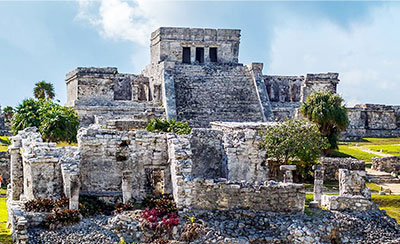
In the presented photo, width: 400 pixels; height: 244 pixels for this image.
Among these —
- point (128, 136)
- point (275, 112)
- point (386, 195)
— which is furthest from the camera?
point (275, 112)

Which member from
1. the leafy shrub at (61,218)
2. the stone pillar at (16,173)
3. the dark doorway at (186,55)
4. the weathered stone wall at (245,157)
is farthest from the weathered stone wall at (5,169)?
the leafy shrub at (61,218)

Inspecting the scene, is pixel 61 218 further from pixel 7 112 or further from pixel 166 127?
pixel 7 112

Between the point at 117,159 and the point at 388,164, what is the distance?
15788mm

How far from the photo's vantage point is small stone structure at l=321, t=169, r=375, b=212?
14.0 meters

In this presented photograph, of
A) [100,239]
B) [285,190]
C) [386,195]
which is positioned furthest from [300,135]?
[100,239]

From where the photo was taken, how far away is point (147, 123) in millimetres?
22000

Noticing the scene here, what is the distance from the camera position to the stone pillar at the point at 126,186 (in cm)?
1429

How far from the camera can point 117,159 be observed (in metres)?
15.0

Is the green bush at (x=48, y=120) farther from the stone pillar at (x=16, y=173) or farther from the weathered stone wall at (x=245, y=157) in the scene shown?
the weathered stone wall at (x=245, y=157)

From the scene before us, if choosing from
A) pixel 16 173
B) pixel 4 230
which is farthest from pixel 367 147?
pixel 4 230

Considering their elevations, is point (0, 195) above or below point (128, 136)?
below

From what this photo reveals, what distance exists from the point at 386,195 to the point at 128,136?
1092cm

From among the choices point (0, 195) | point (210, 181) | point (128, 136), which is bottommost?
point (0, 195)

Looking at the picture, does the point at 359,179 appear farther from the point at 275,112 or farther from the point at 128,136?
the point at 275,112
